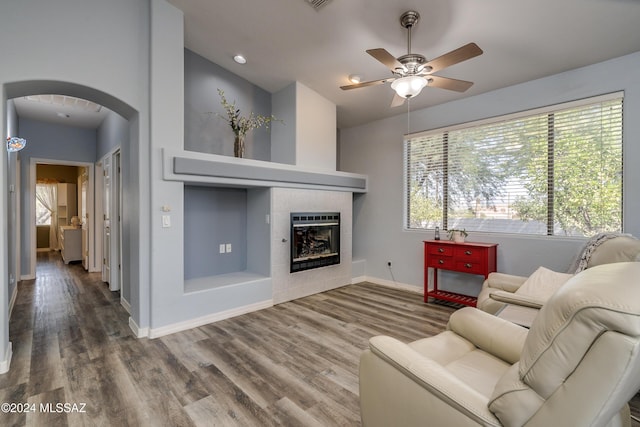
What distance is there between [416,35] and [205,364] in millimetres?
3593

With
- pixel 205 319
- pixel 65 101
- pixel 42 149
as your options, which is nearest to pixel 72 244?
pixel 42 149

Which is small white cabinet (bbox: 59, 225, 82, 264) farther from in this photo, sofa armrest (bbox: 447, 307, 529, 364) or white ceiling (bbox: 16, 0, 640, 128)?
sofa armrest (bbox: 447, 307, 529, 364)

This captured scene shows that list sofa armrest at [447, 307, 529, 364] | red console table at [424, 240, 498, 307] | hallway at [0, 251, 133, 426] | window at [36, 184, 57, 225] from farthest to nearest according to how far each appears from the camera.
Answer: window at [36, 184, 57, 225] < red console table at [424, 240, 498, 307] < hallway at [0, 251, 133, 426] < sofa armrest at [447, 307, 529, 364]

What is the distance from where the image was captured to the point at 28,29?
237 centimetres

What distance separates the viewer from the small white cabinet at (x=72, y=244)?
6785 millimetres

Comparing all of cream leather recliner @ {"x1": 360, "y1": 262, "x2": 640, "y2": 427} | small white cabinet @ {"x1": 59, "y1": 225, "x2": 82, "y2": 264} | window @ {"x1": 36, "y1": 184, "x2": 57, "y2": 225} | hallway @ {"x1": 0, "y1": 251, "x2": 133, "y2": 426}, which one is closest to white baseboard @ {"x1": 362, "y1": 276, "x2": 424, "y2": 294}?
cream leather recliner @ {"x1": 360, "y1": 262, "x2": 640, "y2": 427}

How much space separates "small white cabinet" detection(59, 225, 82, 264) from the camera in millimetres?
6785

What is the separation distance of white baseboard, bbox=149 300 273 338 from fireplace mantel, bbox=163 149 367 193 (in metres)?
A: 1.50

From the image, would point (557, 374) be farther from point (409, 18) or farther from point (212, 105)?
point (212, 105)

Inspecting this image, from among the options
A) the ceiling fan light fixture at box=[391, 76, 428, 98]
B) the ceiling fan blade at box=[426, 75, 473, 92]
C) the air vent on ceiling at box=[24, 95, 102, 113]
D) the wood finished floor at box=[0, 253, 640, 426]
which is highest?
the air vent on ceiling at box=[24, 95, 102, 113]

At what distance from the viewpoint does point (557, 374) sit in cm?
84

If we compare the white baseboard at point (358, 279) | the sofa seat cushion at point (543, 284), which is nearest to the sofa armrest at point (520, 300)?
the sofa seat cushion at point (543, 284)

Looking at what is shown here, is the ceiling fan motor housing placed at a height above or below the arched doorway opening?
above

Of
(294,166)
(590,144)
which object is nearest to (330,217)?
(294,166)
